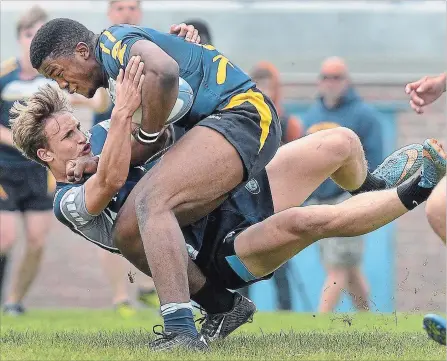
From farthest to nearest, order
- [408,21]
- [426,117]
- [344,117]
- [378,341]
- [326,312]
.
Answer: [408,21], [426,117], [344,117], [326,312], [378,341]

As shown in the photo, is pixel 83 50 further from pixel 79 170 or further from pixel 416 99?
pixel 416 99

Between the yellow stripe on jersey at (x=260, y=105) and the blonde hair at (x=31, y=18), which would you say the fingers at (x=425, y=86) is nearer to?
the yellow stripe on jersey at (x=260, y=105)

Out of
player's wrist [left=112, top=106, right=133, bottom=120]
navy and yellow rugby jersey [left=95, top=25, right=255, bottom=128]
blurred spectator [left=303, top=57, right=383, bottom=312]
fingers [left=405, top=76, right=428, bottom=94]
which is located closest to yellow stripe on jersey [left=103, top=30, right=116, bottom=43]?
navy and yellow rugby jersey [left=95, top=25, right=255, bottom=128]

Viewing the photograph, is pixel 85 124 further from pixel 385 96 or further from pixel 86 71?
pixel 86 71

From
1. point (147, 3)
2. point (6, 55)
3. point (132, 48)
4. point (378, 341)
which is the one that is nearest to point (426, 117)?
point (147, 3)

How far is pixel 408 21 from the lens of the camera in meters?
13.3

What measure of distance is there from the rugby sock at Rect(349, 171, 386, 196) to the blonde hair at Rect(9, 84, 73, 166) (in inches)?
65.5

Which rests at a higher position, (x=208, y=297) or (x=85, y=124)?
(x=208, y=297)

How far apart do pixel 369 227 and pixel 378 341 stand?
2.28 feet

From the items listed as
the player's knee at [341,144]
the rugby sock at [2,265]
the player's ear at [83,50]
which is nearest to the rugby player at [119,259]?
the rugby sock at [2,265]

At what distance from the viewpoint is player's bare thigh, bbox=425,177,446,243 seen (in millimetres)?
4836

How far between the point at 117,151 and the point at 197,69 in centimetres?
64

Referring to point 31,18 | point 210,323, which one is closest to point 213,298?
point 210,323

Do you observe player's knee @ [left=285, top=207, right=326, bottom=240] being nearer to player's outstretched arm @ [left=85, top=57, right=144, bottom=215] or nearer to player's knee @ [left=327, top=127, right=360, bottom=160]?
player's knee @ [left=327, top=127, right=360, bottom=160]
